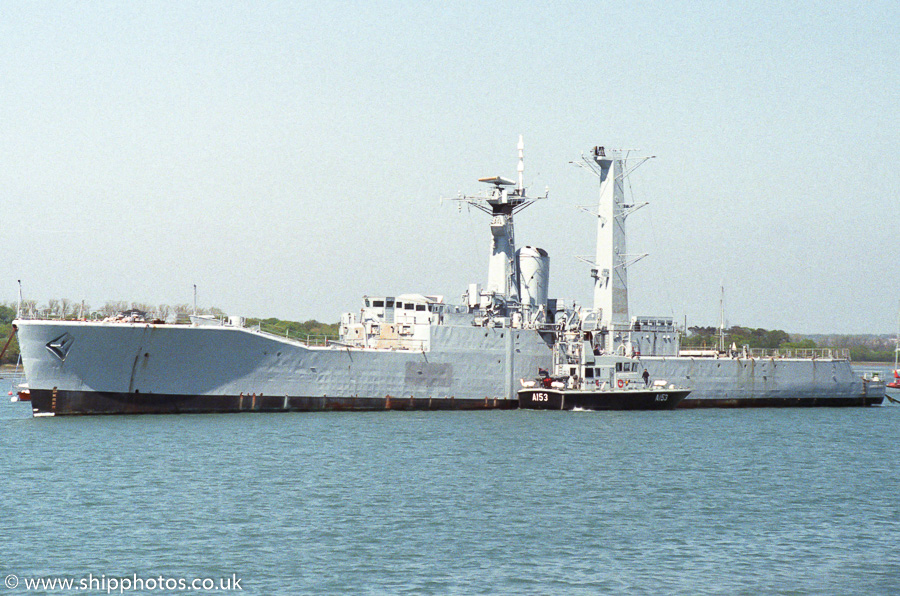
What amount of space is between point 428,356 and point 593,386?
8.22 m

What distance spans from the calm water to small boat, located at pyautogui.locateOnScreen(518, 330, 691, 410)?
276 inches

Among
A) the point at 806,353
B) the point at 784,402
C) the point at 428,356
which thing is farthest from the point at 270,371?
the point at 806,353

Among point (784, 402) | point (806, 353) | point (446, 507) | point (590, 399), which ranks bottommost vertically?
point (446, 507)

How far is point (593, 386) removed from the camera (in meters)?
46.4

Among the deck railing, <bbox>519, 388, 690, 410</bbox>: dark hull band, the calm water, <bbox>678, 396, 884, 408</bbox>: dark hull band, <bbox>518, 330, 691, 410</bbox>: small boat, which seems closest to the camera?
the calm water

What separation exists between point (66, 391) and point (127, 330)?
3397mm


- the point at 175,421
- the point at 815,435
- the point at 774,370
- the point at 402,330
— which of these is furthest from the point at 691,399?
the point at 175,421

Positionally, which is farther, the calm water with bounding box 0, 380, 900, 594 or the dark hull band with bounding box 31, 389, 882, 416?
the dark hull band with bounding box 31, 389, 882, 416

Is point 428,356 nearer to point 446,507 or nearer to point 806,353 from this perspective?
point 446,507

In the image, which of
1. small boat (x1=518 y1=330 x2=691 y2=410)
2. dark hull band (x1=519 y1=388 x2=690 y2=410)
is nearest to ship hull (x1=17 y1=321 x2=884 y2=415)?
small boat (x1=518 y1=330 x2=691 y2=410)

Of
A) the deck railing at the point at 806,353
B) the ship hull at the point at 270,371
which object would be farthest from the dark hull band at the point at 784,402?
the deck railing at the point at 806,353

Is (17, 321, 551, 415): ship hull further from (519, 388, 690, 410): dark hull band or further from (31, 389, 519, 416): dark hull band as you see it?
(519, 388, 690, 410): dark hull band

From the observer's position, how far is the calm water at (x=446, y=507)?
17453 mm

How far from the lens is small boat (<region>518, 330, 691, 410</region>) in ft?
148
